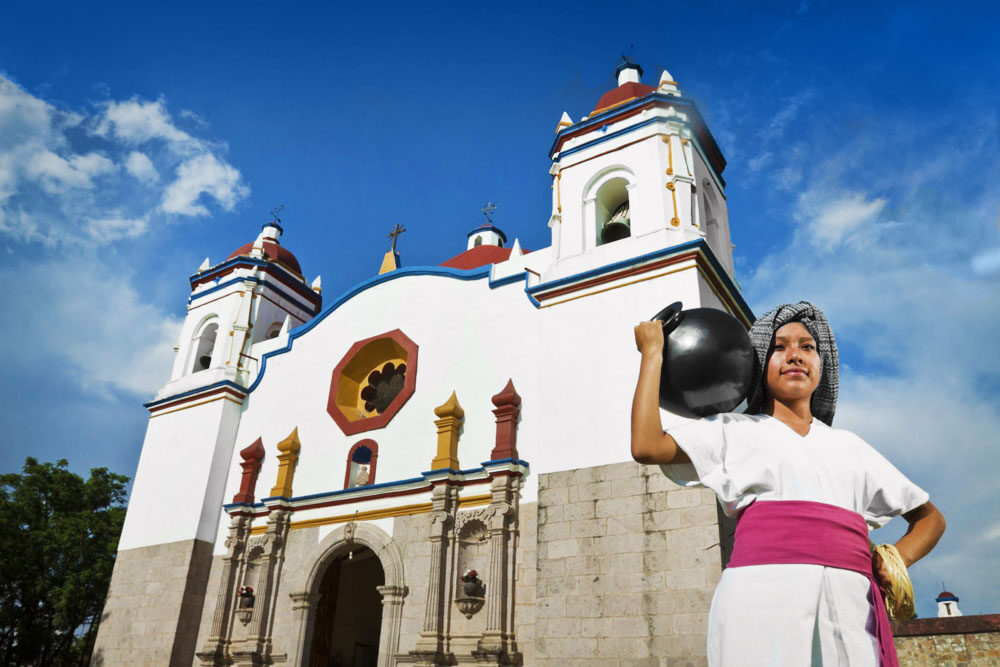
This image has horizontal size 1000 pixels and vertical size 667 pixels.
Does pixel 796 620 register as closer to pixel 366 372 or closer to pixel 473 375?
pixel 473 375

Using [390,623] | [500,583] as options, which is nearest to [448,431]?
[500,583]

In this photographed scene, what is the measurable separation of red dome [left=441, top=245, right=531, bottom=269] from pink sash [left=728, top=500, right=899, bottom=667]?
13.3m

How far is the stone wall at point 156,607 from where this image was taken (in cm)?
1155

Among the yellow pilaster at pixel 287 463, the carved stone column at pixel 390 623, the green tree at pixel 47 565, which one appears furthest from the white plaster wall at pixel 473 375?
the green tree at pixel 47 565

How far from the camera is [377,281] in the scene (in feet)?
43.0

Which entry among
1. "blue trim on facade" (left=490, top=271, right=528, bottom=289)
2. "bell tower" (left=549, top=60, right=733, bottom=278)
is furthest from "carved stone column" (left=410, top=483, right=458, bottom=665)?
"bell tower" (left=549, top=60, right=733, bottom=278)

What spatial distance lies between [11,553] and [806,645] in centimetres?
1706

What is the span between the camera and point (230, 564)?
38.7ft

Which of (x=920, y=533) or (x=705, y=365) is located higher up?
(x=705, y=365)

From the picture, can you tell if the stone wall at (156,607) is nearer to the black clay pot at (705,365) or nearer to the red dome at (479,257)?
the red dome at (479,257)

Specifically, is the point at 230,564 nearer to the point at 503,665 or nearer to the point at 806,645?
the point at 503,665

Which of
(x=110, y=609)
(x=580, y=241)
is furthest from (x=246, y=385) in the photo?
(x=580, y=241)

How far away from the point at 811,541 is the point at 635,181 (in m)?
8.84

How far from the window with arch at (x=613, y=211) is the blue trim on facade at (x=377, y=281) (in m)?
1.93
